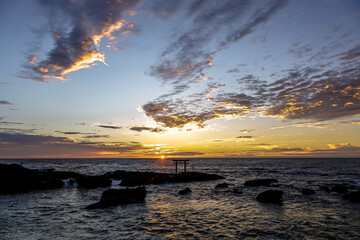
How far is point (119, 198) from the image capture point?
2286 cm

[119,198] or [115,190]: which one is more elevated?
[115,190]

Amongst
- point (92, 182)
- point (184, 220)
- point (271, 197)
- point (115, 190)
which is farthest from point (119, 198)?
point (92, 182)

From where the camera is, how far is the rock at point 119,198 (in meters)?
21.3

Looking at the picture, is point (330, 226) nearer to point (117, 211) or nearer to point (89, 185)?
point (117, 211)

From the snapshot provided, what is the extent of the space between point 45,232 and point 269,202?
2207 cm

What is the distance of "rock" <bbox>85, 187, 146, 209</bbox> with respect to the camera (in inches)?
839

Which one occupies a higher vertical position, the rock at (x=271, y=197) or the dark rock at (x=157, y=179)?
the rock at (x=271, y=197)

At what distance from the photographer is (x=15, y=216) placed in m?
17.9

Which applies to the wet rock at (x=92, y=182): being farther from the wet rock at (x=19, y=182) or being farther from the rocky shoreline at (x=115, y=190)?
the wet rock at (x=19, y=182)

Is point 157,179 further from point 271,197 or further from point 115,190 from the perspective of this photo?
point 271,197

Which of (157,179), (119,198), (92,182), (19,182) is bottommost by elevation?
(157,179)

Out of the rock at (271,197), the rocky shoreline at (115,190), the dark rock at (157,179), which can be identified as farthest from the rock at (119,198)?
the dark rock at (157,179)

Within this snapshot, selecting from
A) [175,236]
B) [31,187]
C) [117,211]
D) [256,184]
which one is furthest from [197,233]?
[31,187]

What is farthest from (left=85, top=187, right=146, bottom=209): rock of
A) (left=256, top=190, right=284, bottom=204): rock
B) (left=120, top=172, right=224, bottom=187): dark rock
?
(left=120, top=172, right=224, bottom=187): dark rock
